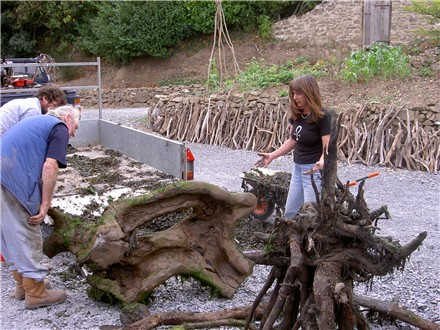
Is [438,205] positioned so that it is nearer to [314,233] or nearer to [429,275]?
[429,275]

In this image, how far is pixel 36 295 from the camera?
4652 mm

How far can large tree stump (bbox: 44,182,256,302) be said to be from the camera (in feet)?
14.2

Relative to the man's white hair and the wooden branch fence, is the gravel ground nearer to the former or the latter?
the man's white hair

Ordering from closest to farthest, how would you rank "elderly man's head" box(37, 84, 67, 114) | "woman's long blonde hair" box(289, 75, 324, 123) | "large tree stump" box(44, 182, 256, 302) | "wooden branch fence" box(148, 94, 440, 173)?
"large tree stump" box(44, 182, 256, 302)
"woman's long blonde hair" box(289, 75, 324, 123)
"elderly man's head" box(37, 84, 67, 114)
"wooden branch fence" box(148, 94, 440, 173)

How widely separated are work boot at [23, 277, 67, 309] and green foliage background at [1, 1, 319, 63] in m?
23.0

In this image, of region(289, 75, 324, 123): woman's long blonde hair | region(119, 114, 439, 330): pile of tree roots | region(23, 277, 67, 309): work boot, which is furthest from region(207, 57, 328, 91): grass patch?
region(119, 114, 439, 330): pile of tree roots

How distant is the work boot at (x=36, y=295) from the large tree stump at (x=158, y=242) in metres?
0.25

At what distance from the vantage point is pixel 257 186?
6.52 m

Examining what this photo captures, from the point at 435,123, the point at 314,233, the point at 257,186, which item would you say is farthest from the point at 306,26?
the point at 314,233

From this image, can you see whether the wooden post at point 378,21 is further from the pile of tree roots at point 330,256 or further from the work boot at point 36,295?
the pile of tree roots at point 330,256

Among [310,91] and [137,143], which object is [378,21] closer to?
[137,143]

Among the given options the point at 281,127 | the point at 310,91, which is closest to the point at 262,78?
the point at 281,127

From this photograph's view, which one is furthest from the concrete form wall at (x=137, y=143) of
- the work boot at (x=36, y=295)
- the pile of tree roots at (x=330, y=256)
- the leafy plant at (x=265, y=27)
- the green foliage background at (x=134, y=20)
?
the leafy plant at (x=265, y=27)

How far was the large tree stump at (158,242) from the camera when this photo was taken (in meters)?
4.32
